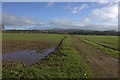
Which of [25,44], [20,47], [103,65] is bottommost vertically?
[103,65]

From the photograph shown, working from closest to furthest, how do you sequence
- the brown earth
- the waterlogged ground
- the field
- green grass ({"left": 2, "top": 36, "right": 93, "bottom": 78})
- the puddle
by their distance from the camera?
1. green grass ({"left": 2, "top": 36, "right": 93, "bottom": 78})
2. the field
3. the puddle
4. the brown earth
5. the waterlogged ground

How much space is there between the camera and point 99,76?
248 inches

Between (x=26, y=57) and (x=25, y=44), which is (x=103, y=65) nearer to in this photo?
(x=26, y=57)

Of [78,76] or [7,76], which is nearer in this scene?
[7,76]

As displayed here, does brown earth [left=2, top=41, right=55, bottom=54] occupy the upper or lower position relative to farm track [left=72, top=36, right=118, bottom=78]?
upper

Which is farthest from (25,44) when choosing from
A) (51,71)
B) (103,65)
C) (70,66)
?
(103,65)

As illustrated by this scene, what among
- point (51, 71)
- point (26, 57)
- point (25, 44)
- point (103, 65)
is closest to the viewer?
point (51, 71)

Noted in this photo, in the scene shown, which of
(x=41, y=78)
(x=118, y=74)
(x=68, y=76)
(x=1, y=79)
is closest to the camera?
(x=1, y=79)

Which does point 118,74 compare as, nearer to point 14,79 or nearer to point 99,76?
point 99,76

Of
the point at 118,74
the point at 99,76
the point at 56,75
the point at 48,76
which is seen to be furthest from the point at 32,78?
the point at 118,74

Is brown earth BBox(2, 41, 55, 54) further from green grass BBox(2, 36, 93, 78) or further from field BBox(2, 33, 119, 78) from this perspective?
green grass BBox(2, 36, 93, 78)

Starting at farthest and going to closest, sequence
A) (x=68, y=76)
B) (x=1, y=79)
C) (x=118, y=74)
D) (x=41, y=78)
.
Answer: (x=118, y=74), (x=68, y=76), (x=41, y=78), (x=1, y=79)

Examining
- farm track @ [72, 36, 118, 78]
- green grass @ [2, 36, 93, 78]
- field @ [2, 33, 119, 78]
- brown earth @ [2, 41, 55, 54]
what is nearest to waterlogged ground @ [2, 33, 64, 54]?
brown earth @ [2, 41, 55, 54]

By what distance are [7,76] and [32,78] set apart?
77.7 inches
